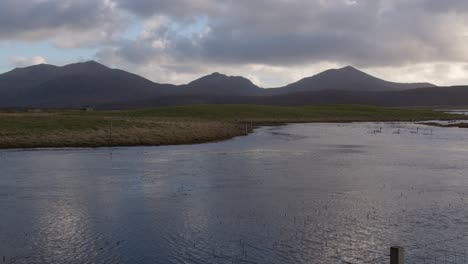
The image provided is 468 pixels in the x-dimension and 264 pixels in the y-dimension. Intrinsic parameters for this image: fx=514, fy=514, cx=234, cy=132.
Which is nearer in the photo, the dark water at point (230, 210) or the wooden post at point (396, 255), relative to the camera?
the wooden post at point (396, 255)

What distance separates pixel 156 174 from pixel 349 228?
15586mm

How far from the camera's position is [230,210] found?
20.9m

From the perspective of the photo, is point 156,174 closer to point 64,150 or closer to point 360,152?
point 64,150

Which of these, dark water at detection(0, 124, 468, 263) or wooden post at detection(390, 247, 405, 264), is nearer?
wooden post at detection(390, 247, 405, 264)

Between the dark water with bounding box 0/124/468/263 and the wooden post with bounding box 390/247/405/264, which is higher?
the wooden post with bounding box 390/247/405/264

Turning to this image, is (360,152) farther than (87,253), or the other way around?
(360,152)

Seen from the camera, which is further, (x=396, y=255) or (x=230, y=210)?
(x=230, y=210)

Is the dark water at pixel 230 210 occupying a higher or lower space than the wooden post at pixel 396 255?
lower

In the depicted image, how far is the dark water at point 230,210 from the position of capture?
51.3 feet

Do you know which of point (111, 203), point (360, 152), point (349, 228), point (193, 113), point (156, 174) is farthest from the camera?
point (193, 113)

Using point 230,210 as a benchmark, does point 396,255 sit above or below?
above

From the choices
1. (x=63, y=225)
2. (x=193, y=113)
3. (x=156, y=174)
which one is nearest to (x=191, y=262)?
(x=63, y=225)

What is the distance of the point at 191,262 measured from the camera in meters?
14.7

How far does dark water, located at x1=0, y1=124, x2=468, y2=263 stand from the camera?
15648 millimetres
